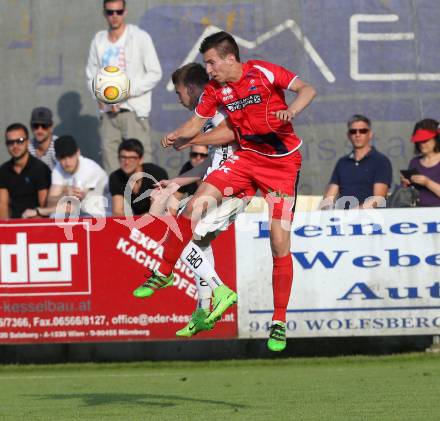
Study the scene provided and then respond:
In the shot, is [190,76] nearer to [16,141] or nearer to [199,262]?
[199,262]

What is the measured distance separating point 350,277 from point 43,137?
4.04 m

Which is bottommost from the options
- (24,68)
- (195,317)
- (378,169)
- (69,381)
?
(69,381)

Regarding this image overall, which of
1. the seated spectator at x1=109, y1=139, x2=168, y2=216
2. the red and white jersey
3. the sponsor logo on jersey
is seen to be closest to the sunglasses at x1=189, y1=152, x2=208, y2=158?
the seated spectator at x1=109, y1=139, x2=168, y2=216

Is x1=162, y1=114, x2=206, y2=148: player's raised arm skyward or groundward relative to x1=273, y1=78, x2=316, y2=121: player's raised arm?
groundward

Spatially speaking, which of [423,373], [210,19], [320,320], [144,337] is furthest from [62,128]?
[423,373]

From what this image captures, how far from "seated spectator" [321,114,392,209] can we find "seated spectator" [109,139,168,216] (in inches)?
72.2

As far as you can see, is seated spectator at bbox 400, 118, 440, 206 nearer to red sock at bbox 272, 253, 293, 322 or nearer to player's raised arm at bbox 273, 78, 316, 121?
red sock at bbox 272, 253, 293, 322

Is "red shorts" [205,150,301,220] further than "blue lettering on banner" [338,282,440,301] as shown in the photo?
No

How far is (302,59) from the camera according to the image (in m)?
14.3

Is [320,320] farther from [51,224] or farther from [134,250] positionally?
[51,224]

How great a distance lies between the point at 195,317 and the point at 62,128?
6147 mm

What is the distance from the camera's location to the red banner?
11.7 meters

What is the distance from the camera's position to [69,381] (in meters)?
11.2

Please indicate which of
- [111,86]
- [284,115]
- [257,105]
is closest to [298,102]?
[284,115]
